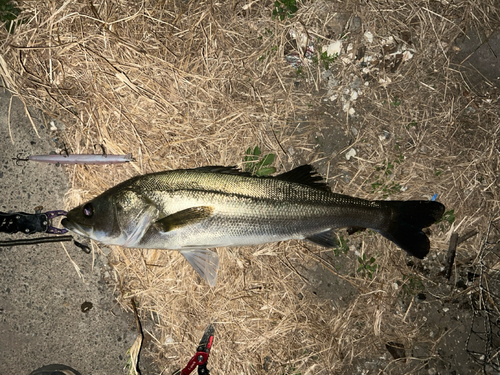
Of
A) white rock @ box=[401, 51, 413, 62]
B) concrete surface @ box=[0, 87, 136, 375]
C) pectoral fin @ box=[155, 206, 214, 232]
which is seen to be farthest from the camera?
white rock @ box=[401, 51, 413, 62]

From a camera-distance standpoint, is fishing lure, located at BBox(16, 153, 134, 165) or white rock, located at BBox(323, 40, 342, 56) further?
white rock, located at BBox(323, 40, 342, 56)

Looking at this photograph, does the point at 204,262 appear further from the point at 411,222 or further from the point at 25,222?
the point at 411,222

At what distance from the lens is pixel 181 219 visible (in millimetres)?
2924

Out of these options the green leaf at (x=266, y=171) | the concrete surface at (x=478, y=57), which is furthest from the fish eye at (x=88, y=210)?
the concrete surface at (x=478, y=57)

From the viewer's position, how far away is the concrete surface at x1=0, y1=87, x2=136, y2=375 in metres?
3.69

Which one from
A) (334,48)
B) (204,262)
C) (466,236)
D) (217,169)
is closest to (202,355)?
(204,262)

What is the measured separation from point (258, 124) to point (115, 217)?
194 cm

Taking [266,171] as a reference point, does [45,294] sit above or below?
below

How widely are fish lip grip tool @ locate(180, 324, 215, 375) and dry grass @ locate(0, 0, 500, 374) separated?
104 millimetres

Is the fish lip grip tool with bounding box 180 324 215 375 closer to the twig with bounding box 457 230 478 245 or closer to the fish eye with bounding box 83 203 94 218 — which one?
the fish eye with bounding box 83 203 94 218

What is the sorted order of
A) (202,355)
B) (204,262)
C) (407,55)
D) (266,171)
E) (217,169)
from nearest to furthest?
(217,169) → (204,262) → (202,355) → (266,171) → (407,55)

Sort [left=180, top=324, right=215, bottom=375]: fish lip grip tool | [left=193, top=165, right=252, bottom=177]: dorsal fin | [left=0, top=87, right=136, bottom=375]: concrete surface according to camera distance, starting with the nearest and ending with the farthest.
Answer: [left=193, top=165, right=252, bottom=177]: dorsal fin < [left=180, top=324, right=215, bottom=375]: fish lip grip tool < [left=0, top=87, right=136, bottom=375]: concrete surface

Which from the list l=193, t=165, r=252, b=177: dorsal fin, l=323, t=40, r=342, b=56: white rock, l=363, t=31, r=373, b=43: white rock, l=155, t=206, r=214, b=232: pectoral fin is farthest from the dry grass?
l=155, t=206, r=214, b=232: pectoral fin

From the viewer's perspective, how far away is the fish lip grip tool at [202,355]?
11.7ft
